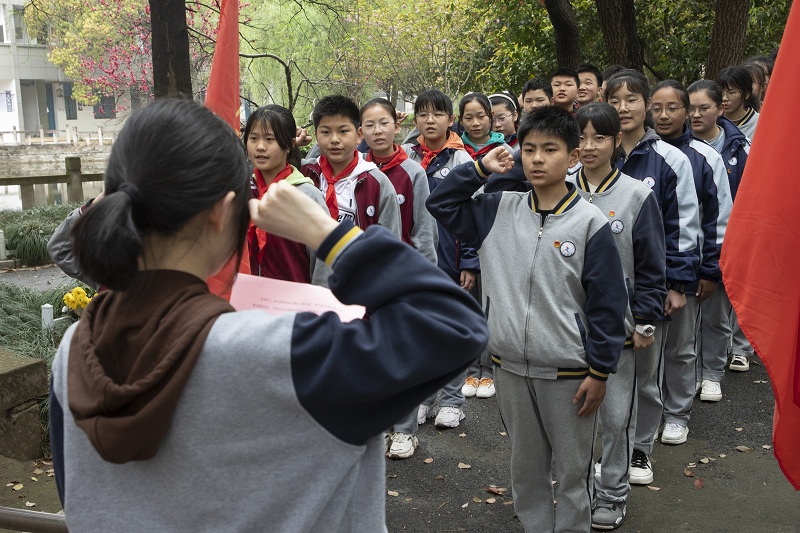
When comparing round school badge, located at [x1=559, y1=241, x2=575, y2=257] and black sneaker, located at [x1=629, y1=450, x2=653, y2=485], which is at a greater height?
round school badge, located at [x1=559, y1=241, x2=575, y2=257]

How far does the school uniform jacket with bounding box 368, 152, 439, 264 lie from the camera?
210 inches

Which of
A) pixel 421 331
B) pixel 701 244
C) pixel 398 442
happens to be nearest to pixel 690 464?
pixel 701 244

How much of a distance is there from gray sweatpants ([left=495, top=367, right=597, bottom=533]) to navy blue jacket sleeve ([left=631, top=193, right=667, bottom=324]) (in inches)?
30.7

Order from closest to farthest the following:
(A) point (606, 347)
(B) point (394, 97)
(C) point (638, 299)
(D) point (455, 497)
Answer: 1. (A) point (606, 347)
2. (C) point (638, 299)
3. (D) point (455, 497)
4. (B) point (394, 97)

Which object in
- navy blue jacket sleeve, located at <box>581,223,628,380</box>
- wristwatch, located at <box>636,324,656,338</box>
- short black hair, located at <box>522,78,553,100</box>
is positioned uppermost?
short black hair, located at <box>522,78,553,100</box>

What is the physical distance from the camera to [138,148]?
1.42m

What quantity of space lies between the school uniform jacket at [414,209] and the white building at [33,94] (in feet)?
117

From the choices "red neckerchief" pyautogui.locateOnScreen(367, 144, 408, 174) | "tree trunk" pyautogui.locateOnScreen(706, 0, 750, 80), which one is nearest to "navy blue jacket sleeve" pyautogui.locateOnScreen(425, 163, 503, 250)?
"red neckerchief" pyautogui.locateOnScreen(367, 144, 408, 174)

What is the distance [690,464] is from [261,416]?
4.25m

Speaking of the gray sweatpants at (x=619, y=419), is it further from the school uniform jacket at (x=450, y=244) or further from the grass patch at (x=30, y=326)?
the grass patch at (x=30, y=326)

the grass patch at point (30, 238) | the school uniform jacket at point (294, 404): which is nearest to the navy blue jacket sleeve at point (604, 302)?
the school uniform jacket at point (294, 404)

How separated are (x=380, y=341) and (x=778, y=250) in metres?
1.81

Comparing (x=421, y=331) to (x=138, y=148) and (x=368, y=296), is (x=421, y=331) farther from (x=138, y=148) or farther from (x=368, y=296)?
(x=138, y=148)

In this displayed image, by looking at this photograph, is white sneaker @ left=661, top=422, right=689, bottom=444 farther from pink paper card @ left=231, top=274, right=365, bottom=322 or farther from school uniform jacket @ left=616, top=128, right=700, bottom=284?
pink paper card @ left=231, top=274, right=365, bottom=322
